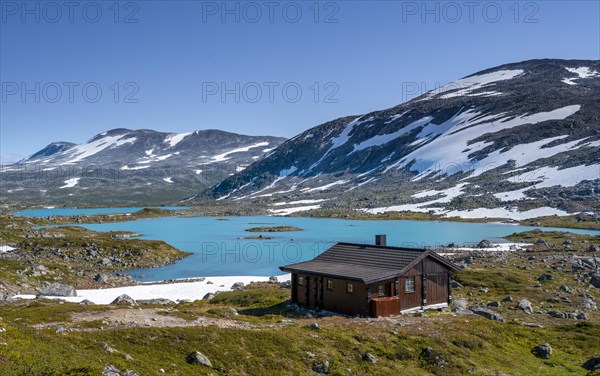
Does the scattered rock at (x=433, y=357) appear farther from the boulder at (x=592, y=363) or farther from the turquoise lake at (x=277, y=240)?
the turquoise lake at (x=277, y=240)

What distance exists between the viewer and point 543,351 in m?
25.8

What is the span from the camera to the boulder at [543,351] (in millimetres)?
25688

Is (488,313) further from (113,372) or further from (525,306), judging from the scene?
(113,372)

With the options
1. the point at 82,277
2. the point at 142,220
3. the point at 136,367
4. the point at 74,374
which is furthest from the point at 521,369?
the point at 142,220

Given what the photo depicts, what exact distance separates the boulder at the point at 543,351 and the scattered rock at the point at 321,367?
37.3ft

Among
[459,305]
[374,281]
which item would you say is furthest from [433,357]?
[459,305]

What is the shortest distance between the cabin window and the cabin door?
1414 millimetres

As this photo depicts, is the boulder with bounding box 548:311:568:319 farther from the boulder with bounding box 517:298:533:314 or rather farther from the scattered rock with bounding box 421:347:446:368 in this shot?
the scattered rock with bounding box 421:347:446:368

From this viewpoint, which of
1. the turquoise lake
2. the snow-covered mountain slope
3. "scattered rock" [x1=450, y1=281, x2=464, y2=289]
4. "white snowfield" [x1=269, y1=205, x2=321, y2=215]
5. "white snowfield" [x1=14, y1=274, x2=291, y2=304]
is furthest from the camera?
"white snowfield" [x1=269, y1=205, x2=321, y2=215]

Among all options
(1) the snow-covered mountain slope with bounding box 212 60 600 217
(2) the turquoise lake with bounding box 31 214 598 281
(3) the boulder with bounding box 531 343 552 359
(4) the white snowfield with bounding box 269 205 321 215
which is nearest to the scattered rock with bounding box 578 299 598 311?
(3) the boulder with bounding box 531 343 552 359

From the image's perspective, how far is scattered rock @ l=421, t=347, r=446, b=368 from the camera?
23.5 meters

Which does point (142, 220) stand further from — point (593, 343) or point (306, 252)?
point (593, 343)

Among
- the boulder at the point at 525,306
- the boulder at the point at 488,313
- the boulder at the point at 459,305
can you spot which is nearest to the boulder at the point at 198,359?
the boulder at the point at 488,313

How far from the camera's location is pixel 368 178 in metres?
196
